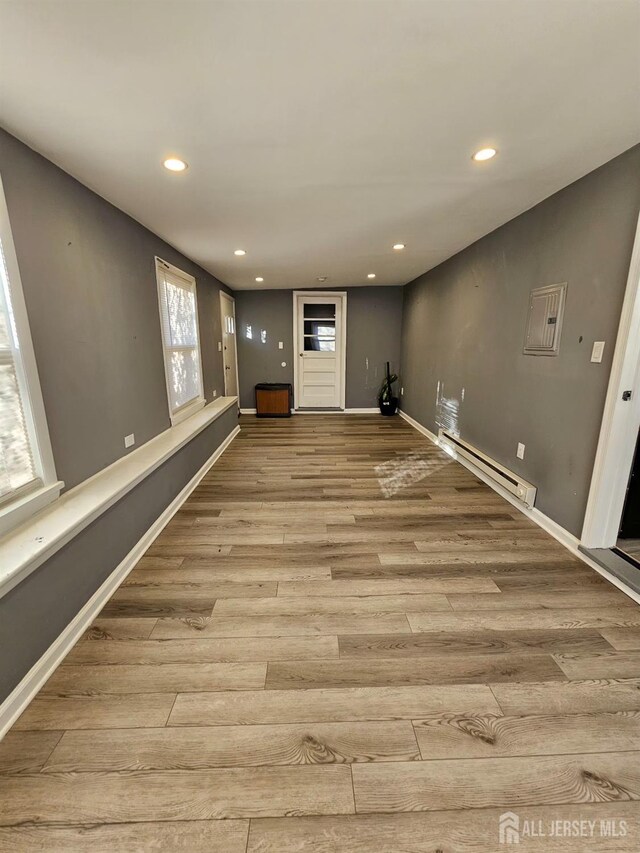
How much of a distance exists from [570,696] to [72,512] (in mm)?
2288

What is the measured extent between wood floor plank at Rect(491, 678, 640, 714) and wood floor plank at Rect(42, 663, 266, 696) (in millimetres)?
975

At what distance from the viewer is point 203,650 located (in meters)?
1.53

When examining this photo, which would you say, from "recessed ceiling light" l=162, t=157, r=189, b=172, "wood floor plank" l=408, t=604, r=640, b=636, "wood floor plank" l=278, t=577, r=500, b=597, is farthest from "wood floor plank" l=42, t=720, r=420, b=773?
"recessed ceiling light" l=162, t=157, r=189, b=172

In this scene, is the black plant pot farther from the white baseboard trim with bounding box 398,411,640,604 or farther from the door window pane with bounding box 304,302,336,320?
the white baseboard trim with bounding box 398,411,640,604

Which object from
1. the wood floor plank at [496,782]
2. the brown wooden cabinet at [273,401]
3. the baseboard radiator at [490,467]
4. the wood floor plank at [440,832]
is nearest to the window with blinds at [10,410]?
the wood floor plank at [440,832]

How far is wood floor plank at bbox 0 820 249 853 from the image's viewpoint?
931mm

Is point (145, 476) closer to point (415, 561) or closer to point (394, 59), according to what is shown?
point (415, 561)

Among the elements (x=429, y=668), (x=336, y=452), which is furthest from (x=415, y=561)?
(x=336, y=452)

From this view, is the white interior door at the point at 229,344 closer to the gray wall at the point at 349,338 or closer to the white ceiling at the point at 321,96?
the gray wall at the point at 349,338

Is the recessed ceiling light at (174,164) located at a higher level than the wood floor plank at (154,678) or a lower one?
higher

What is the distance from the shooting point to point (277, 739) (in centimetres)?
119

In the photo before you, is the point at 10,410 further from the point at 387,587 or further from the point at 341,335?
the point at 341,335

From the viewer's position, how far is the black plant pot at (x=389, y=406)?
246 inches

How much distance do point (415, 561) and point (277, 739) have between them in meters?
1.24
